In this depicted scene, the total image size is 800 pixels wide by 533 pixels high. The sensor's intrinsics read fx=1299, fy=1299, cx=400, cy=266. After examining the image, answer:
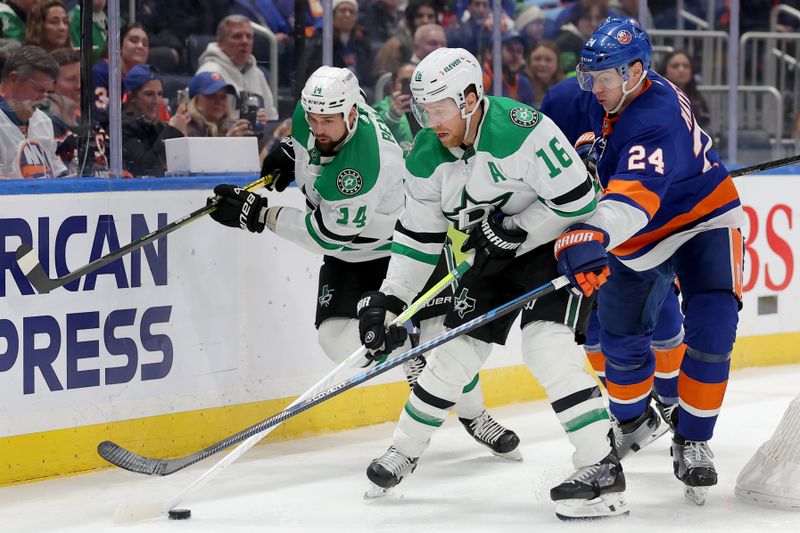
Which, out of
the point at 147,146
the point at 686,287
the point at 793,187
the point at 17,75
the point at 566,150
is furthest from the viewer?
the point at 793,187

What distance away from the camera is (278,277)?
14.6 feet

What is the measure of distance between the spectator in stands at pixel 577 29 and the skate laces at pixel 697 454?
2.41 metres

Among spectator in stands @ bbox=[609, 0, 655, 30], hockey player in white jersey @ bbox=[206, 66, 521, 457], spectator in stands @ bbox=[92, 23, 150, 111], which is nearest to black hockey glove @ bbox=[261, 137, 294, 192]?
hockey player in white jersey @ bbox=[206, 66, 521, 457]

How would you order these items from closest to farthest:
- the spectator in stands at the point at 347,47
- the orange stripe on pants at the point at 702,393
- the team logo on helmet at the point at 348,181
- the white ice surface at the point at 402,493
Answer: the white ice surface at the point at 402,493
the orange stripe on pants at the point at 702,393
the team logo on helmet at the point at 348,181
the spectator in stands at the point at 347,47

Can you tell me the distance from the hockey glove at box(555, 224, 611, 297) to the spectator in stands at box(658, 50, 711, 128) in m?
3.00

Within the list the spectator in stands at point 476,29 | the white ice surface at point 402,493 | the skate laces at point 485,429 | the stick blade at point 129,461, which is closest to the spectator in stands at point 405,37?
the spectator in stands at point 476,29

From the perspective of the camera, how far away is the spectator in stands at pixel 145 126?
417cm

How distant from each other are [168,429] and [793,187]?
3.17 metres

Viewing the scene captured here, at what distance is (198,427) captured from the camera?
4.21m

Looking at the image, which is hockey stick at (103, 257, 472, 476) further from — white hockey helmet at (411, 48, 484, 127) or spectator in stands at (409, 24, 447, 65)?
spectator in stands at (409, 24, 447, 65)

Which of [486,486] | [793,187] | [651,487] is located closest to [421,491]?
[486,486]

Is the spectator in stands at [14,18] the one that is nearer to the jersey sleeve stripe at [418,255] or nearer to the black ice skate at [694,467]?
the jersey sleeve stripe at [418,255]

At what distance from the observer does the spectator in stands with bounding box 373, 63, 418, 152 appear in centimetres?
493

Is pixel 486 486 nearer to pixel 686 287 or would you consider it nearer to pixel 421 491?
pixel 421 491
